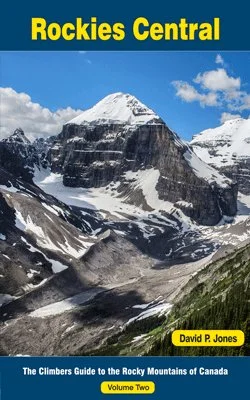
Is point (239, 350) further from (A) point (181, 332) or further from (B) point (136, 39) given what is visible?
(B) point (136, 39)

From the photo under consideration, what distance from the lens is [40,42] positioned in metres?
28.5

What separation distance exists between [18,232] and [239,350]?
529 ft

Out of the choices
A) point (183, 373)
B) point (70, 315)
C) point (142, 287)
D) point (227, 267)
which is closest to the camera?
point (183, 373)

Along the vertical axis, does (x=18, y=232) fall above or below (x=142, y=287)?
above

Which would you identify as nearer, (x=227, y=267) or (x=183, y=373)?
(x=183, y=373)

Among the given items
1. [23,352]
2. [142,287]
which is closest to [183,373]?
[23,352]

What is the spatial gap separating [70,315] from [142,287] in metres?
27.6

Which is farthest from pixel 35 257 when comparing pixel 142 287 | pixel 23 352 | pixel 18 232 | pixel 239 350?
pixel 239 350

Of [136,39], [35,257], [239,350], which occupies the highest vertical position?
[136,39]

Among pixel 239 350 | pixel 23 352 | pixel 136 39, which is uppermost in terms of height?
pixel 136 39

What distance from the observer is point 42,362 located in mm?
27078

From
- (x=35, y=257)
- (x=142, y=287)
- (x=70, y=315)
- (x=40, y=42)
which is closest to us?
(x=40, y=42)

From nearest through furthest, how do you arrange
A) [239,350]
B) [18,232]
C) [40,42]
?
[40,42] < [239,350] < [18,232]

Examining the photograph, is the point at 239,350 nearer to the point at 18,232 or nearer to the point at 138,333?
the point at 138,333
